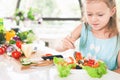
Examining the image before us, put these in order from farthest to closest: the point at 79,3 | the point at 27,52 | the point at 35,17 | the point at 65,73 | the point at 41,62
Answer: the point at 79,3, the point at 35,17, the point at 27,52, the point at 41,62, the point at 65,73

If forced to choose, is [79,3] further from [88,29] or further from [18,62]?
[18,62]

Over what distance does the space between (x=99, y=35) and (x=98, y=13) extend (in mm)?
236

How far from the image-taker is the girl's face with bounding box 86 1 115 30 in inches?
62.1

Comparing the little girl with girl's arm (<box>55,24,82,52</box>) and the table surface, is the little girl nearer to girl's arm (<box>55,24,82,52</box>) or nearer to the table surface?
girl's arm (<box>55,24,82,52</box>)

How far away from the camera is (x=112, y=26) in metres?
1.71

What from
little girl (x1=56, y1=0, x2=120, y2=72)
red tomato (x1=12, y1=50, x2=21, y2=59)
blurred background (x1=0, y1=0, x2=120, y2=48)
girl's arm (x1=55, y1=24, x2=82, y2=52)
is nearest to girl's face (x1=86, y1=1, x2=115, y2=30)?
little girl (x1=56, y1=0, x2=120, y2=72)

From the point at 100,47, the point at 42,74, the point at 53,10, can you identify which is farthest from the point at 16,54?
the point at 53,10

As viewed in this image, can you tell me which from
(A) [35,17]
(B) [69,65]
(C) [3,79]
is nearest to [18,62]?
(C) [3,79]

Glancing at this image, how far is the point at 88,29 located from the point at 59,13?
2343 mm

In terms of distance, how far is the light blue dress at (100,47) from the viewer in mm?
1675

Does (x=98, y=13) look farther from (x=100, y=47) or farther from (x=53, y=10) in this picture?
(x=53, y=10)

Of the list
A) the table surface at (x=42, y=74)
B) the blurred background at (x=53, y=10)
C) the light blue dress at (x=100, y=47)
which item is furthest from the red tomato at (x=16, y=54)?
the blurred background at (x=53, y=10)

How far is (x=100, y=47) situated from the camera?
1.74 metres

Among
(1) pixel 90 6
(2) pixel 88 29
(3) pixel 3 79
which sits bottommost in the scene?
(3) pixel 3 79
